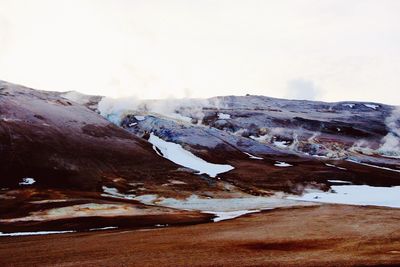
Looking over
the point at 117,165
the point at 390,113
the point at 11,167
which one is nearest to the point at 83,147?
the point at 117,165

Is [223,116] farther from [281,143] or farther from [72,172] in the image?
[72,172]

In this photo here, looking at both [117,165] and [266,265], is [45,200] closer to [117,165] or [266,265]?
[117,165]

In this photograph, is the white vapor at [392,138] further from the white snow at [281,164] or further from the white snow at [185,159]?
the white snow at [185,159]

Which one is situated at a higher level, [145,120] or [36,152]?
[145,120]

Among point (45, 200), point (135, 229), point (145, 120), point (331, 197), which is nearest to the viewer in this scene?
point (135, 229)

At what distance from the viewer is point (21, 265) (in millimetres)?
25797

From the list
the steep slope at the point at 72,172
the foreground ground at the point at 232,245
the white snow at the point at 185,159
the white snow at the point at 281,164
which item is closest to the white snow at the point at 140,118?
the white snow at the point at 185,159

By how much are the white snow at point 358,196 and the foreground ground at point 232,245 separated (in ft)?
63.0

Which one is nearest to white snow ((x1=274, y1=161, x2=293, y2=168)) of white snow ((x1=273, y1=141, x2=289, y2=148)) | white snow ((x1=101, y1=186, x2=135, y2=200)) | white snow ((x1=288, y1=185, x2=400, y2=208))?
white snow ((x1=288, y1=185, x2=400, y2=208))

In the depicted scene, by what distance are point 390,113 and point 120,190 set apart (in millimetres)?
143500

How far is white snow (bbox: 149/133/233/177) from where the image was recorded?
274 feet

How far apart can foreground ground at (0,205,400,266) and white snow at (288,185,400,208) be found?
63.0 feet

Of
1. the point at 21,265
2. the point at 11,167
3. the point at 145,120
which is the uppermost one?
the point at 145,120

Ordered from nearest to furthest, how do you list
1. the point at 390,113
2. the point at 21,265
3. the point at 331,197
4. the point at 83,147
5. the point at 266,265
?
1. the point at 266,265
2. the point at 21,265
3. the point at 331,197
4. the point at 83,147
5. the point at 390,113
